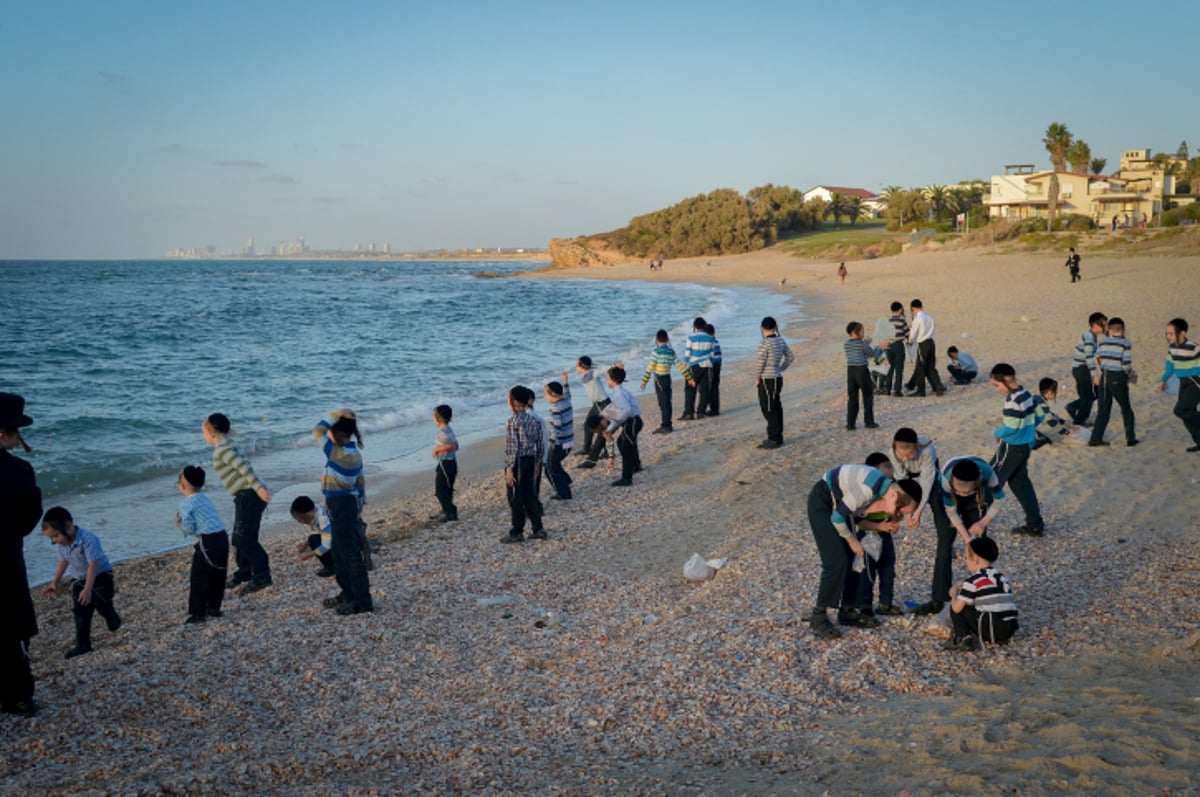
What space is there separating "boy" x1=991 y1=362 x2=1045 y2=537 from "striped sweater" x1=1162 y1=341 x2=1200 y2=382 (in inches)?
130

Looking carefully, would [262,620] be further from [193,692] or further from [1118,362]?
[1118,362]

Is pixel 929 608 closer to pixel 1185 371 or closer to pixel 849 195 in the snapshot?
pixel 1185 371

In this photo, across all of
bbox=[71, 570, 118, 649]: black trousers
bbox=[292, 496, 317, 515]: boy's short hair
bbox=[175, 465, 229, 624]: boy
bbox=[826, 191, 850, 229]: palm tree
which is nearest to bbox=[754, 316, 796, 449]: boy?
bbox=[292, 496, 317, 515]: boy's short hair

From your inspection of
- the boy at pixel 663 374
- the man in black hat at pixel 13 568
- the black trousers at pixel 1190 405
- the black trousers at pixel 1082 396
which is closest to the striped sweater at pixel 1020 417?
the black trousers at pixel 1190 405

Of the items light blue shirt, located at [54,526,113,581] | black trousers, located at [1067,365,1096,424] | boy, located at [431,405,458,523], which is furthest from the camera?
black trousers, located at [1067,365,1096,424]

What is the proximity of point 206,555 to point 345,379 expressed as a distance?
18.7 metres

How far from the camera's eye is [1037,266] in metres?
42.5

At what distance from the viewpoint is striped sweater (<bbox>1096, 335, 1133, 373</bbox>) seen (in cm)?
1159

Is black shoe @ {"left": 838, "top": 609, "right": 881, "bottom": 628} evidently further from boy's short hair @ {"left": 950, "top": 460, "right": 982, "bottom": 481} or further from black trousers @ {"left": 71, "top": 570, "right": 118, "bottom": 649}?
black trousers @ {"left": 71, "top": 570, "right": 118, "bottom": 649}

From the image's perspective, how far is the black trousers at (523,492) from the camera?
9.67 metres

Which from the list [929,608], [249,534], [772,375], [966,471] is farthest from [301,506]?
[772,375]

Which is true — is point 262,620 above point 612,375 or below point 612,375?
below

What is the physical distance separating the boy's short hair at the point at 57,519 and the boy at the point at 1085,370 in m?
12.5

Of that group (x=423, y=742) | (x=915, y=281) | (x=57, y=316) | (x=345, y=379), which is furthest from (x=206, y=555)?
(x=57, y=316)
